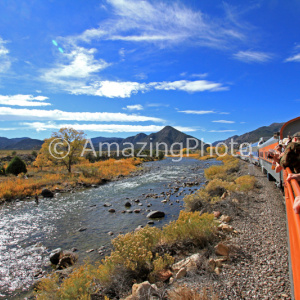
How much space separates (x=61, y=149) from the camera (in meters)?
26.8

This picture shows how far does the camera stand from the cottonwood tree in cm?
2628

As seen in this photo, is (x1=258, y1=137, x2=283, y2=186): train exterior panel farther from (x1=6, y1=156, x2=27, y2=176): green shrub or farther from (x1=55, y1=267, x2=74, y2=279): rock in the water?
(x1=6, y1=156, x2=27, y2=176): green shrub

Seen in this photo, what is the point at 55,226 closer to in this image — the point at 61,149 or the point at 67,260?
the point at 67,260

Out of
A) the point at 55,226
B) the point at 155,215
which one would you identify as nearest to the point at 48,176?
the point at 55,226

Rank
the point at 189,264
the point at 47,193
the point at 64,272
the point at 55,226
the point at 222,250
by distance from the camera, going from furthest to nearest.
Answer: the point at 47,193 < the point at 55,226 < the point at 64,272 < the point at 222,250 < the point at 189,264

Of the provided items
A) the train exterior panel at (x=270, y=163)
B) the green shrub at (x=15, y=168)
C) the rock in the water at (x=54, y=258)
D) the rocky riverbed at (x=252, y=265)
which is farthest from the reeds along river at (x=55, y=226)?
the green shrub at (x=15, y=168)

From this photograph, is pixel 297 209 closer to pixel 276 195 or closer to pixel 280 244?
pixel 280 244

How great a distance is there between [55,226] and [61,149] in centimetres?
1827

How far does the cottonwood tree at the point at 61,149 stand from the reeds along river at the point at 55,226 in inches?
421

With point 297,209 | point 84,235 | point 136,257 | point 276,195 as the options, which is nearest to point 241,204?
point 276,195

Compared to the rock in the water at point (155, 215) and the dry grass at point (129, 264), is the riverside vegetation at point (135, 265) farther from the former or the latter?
the rock in the water at point (155, 215)

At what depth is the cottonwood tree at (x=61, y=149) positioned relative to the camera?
86.2 ft

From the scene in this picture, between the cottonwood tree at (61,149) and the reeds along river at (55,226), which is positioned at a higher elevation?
the cottonwood tree at (61,149)

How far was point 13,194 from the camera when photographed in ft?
53.6
